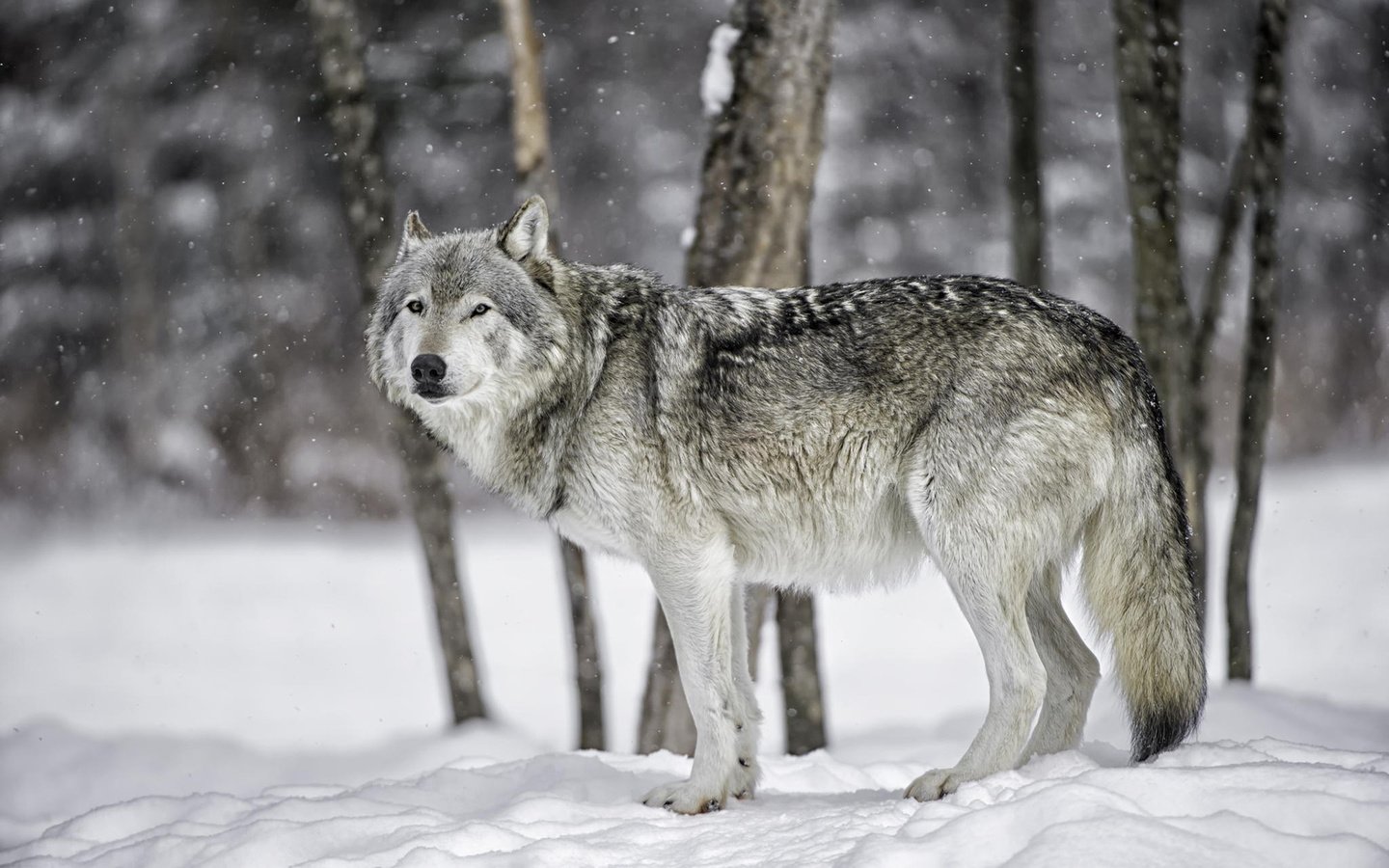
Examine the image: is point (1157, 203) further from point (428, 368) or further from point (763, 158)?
point (428, 368)

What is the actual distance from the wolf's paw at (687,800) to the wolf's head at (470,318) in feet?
4.87

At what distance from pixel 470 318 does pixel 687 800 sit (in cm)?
180

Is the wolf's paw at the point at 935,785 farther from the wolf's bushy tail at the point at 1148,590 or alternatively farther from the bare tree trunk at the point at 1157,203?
the bare tree trunk at the point at 1157,203

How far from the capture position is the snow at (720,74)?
224 inches

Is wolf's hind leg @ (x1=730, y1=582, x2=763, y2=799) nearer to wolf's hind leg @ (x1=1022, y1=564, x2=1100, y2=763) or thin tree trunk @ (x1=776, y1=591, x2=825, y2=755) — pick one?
wolf's hind leg @ (x1=1022, y1=564, x2=1100, y2=763)

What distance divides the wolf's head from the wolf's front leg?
0.88 meters

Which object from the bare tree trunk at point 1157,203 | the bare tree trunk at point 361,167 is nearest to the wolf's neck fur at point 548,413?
the bare tree trunk at point 361,167

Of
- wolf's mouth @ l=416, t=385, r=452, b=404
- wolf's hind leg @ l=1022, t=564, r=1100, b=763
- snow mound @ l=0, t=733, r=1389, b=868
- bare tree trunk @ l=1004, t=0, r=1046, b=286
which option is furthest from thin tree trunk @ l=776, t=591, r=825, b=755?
bare tree trunk @ l=1004, t=0, r=1046, b=286

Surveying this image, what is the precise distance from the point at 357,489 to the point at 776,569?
12318 mm

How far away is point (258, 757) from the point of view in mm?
9117

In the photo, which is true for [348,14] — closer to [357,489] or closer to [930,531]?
[930,531]

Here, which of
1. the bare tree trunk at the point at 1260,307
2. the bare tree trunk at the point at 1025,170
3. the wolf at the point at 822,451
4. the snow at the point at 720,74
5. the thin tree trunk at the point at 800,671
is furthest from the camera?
the bare tree trunk at the point at 1025,170

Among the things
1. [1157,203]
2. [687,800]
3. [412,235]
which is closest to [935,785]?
[687,800]

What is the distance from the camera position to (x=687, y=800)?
358cm
